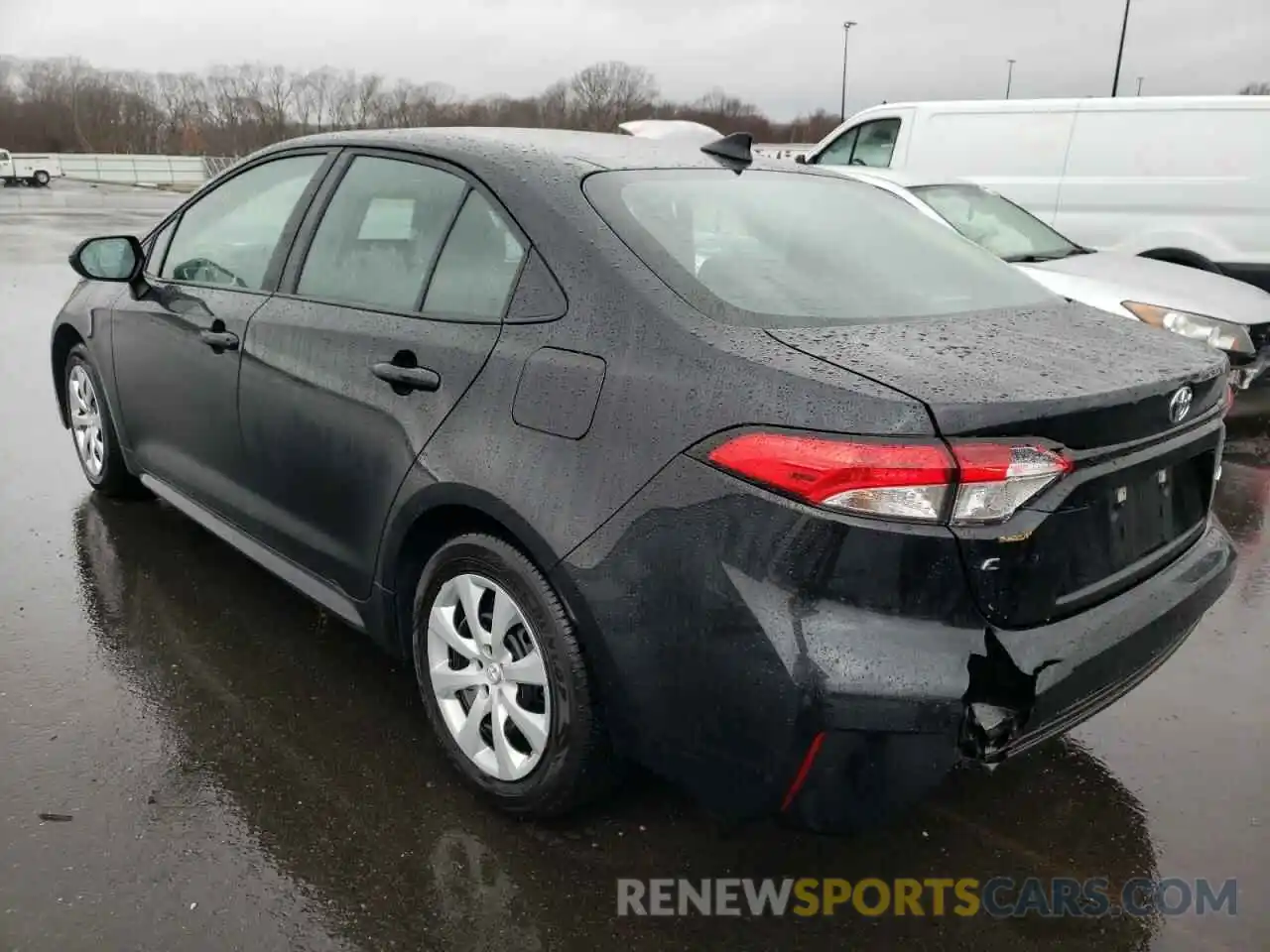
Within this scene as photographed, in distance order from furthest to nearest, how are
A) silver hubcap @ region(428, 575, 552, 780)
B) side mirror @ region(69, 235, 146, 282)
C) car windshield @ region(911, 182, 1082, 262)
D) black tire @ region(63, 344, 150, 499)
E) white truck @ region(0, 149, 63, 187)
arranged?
white truck @ region(0, 149, 63, 187) → car windshield @ region(911, 182, 1082, 262) → black tire @ region(63, 344, 150, 499) → side mirror @ region(69, 235, 146, 282) → silver hubcap @ region(428, 575, 552, 780)

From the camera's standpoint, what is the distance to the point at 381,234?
9.45 feet

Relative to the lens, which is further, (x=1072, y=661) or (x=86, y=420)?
(x=86, y=420)

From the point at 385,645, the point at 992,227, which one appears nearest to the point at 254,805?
the point at 385,645

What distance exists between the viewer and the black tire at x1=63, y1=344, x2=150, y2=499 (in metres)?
4.34

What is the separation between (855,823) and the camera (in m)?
1.95

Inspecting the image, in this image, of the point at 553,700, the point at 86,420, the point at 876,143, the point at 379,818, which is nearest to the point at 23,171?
the point at 876,143

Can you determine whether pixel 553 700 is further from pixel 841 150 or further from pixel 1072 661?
pixel 841 150

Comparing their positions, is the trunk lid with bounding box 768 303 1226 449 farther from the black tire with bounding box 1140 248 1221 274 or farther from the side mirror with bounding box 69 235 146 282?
the black tire with bounding box 1140 248 1221 274

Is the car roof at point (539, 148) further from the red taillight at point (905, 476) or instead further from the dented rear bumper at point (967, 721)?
the dented rear bumper at point (967, 721)

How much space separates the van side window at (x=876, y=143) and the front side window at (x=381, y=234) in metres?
8.07

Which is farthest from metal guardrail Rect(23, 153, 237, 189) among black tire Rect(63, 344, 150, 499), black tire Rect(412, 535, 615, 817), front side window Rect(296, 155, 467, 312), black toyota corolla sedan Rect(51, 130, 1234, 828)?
black tire Rect(412, 535, 615, 817)

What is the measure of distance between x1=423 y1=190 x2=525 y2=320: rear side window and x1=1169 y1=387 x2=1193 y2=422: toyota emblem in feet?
4.96

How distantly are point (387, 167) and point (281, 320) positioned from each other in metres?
0.56

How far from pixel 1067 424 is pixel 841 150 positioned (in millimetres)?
9158
